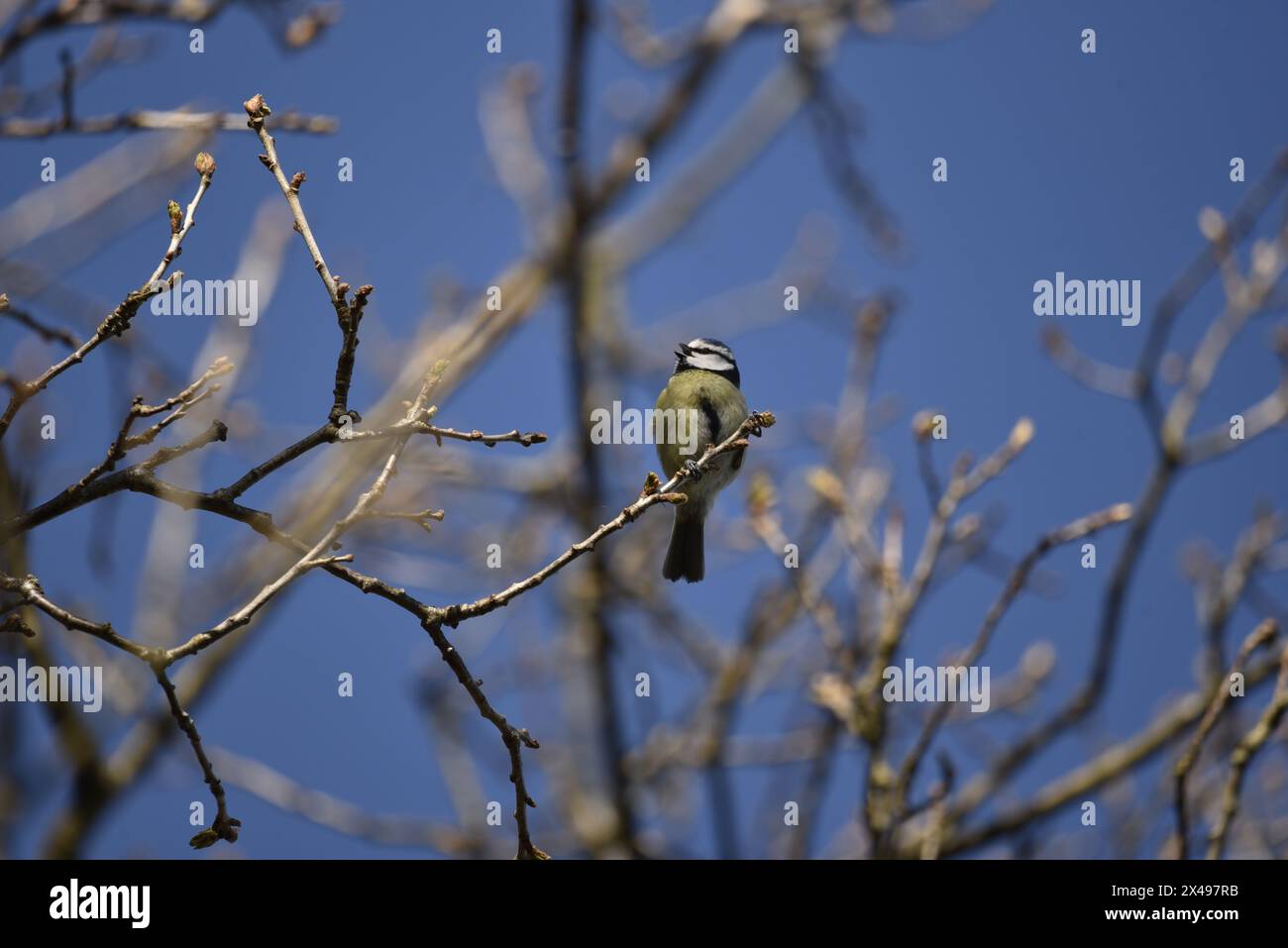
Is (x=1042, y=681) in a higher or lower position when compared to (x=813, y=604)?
lower

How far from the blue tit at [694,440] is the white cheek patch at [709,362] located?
33 centimetres

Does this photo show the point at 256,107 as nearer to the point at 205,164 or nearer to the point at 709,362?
the point at 205,164

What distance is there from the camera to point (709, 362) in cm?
672

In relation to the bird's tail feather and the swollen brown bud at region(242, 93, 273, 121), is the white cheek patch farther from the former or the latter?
the swollen brown bud at region(242, 93, 273, 121)

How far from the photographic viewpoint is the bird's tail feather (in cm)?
596

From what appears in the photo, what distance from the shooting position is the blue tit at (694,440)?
595 cm

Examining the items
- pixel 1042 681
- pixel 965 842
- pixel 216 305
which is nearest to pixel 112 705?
pixel 216 305

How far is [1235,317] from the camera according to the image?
650 cm

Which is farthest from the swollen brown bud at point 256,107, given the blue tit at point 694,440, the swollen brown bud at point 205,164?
the blue tit at point 694,440

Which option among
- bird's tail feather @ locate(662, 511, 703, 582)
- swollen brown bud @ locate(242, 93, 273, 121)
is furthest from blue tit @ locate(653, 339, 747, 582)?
swollen brown bud @ locate(242, 93, 273, 121)

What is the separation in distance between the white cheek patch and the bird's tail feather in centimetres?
101

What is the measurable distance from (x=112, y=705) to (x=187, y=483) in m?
2.10

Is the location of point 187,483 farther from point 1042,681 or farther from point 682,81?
point 1042,681

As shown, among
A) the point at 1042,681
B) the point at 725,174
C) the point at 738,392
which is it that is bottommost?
the point at 1042,681
